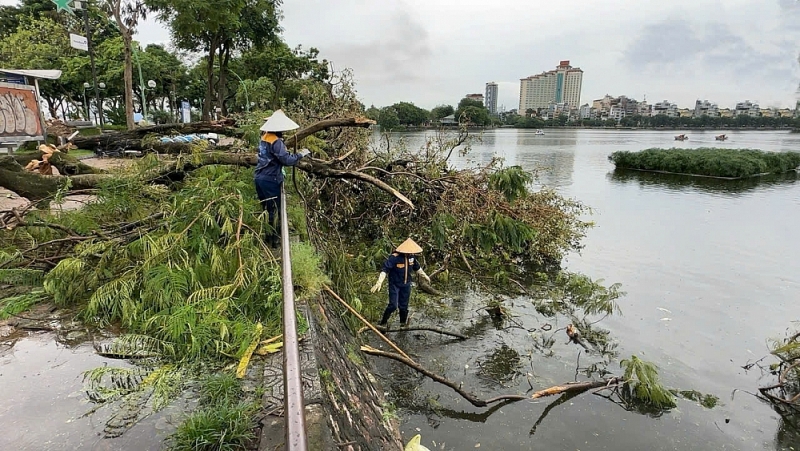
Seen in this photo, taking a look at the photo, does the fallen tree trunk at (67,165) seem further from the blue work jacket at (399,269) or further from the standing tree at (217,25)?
the standing tree at (217,25)

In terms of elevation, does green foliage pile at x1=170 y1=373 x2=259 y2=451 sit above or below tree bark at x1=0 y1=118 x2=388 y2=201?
below

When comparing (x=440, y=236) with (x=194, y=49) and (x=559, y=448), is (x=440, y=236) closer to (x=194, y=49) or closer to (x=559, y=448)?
(x=559, y=448)

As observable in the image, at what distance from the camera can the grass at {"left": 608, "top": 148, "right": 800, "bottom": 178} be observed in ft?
108

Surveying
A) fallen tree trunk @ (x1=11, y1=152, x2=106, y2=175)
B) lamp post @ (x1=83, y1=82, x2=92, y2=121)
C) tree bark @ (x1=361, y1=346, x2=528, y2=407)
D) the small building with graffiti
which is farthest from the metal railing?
lamp post @ (x1=83, y1=82, x2=92, y2=121)

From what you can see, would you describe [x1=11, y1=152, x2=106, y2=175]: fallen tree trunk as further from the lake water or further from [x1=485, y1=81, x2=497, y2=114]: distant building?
[x1=485, y1=81, x2=497, y2=114]: distant building

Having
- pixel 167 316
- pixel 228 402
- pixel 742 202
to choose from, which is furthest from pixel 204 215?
pixel 742 202

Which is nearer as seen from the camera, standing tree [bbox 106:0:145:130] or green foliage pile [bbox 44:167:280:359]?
green foliage pile [bbox 44:167:280:359]

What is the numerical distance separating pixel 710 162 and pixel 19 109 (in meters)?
41.2

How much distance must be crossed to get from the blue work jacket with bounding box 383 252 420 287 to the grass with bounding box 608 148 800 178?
117 feet

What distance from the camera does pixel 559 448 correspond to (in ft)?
17.1

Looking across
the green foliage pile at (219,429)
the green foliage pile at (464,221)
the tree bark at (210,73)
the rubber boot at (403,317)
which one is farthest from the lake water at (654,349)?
the tree bark at (210,73)

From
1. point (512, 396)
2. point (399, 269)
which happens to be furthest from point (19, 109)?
point (512, 396)

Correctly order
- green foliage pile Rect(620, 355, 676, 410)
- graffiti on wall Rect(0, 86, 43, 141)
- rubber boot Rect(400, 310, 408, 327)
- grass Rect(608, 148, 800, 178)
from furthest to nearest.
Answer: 1. grass Rect(608, 148, 800, 178)
2. graffiti on wall Rect(0, 86, 43, 141)
3. rubber boot Rect(400, 310, 408, 327)
4. green foliage pile Rect(620, 355, 676, 410)

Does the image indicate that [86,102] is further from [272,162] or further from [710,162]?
[710,162]
